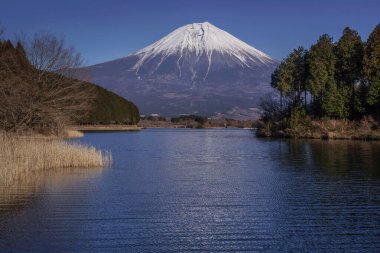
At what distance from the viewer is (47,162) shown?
55.8 feet

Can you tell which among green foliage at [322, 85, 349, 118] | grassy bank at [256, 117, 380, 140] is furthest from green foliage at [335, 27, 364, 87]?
grassy bank at [256, 117, 380, 140]

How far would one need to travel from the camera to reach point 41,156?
16.8 m

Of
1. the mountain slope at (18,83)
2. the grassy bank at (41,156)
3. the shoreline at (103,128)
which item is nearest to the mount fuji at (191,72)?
the shoreline at (103,128)

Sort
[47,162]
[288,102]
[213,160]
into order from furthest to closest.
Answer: [288,102] → [213,160] → [47,162]

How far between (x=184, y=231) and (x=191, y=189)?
4590mm

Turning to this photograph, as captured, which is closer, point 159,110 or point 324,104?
point 324,104

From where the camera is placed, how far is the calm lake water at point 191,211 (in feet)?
25.9

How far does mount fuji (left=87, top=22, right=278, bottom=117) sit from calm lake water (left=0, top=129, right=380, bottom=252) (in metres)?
138

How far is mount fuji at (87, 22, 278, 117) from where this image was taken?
531ft

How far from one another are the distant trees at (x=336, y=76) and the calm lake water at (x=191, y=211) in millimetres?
27210

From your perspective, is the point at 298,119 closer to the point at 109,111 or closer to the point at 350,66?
the point at 350,66

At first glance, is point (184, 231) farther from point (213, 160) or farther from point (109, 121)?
point (109, 121)

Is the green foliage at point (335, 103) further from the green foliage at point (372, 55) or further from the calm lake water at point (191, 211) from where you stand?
the calm lake water at point (191, 211)

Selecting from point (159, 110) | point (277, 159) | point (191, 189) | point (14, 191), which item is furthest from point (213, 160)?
point (159, 110)
